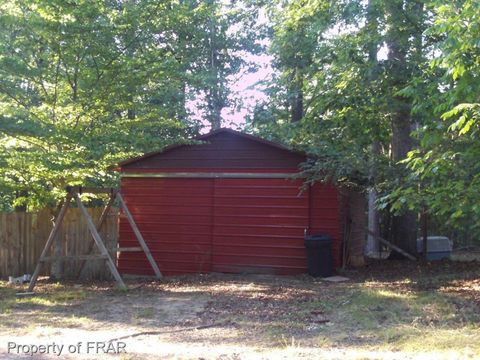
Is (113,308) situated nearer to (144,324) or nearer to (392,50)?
(144,324)

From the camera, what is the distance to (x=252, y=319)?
7.98 meters

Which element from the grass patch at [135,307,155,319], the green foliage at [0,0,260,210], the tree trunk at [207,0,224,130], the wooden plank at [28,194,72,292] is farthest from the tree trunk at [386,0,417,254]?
the tree trunk at [207,0,224,130]

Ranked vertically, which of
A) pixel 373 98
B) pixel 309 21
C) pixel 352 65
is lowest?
pixel 373 98

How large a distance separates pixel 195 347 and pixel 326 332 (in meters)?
1.80

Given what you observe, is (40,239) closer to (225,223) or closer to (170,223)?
(170,223)

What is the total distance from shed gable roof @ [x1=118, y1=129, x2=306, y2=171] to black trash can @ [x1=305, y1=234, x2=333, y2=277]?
195 centimetres

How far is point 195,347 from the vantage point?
6359 millimetres

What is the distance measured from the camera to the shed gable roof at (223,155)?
13328 mm

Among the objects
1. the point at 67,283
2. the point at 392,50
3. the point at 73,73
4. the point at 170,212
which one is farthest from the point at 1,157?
the point at 392,50

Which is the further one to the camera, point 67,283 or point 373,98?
point 373,98

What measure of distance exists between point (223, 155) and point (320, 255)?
141 inches

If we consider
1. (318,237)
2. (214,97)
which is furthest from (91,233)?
(214,97)

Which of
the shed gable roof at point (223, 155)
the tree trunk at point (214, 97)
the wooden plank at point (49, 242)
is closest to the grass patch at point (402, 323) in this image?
the shed gable roof at point (223, 155)

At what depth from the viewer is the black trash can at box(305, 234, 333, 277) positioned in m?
12.4
